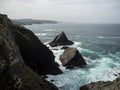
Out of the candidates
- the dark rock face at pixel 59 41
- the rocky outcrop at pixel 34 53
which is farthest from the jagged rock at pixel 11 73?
the dark rock face at pixel 59 41

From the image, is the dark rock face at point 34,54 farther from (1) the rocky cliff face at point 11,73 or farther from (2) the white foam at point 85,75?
(1) the rocky cliff face at point 11,73

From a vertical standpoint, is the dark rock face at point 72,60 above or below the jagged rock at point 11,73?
below

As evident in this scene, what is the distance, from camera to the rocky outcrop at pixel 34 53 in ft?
106

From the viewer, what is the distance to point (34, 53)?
3438 centimetres

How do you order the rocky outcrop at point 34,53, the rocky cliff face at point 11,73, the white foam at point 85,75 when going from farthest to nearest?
the rocky outcrop at point 34,53 < the white foam at point 85,75 < the rocky cliff face at point 11,73

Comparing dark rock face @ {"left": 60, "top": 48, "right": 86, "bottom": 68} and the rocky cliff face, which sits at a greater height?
the rocky cliff face

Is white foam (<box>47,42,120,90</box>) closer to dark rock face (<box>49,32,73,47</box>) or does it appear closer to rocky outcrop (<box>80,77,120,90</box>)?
rocky outcrop (<box>80,77,120,90</box>)

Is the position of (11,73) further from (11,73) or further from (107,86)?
(107,86)

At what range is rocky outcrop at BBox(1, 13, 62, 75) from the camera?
3238 cm

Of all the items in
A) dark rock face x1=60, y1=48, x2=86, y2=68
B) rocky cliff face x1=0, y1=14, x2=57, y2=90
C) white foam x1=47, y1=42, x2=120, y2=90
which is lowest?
white foam x1=47, y1=42, x2=120, y2=90

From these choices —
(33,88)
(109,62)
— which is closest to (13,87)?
(33,88)

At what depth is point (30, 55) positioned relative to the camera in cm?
3406

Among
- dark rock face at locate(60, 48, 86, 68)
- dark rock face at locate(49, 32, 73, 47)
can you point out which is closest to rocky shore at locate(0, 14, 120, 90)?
dark rock face at locate(60, 48, 86, 68)

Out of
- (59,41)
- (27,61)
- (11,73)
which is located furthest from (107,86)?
(59,41)
